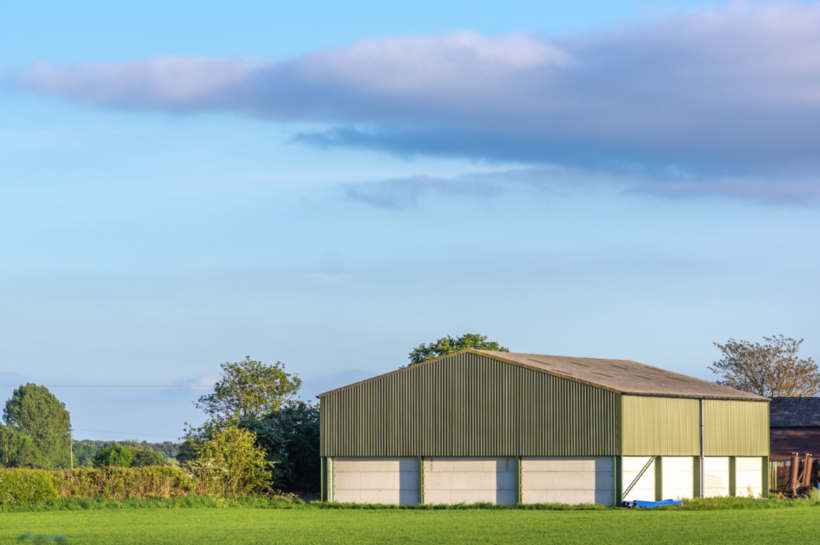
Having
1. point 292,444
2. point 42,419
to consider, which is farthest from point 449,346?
point 42,419

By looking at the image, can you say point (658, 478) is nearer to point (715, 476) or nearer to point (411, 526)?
point (715, 476)

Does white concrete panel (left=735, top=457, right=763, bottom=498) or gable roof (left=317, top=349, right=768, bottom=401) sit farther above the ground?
gable roof (left=317, top=349, right=768, bottom=401)

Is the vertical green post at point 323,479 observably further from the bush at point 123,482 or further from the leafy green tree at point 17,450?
the leafy green tree at point 17,450

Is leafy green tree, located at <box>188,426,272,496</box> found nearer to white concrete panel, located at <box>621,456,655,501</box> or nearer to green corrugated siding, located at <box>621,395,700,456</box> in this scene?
white concrete panel, located at <box>621,456,655,501</box>

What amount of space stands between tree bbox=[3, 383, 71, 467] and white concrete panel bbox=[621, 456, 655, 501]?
127743 mm

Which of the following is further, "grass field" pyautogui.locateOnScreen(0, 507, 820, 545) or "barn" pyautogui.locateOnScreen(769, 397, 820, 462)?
"barn" pyautogui.locateOnScreen(769, 397, 820, 462)

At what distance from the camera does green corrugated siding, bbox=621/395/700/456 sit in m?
56.9

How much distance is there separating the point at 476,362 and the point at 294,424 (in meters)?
14.1

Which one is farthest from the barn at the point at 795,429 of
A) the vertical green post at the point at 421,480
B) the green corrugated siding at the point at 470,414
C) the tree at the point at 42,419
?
the tree at the point at 42,419

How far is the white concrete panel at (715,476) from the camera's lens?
6091 centimetres

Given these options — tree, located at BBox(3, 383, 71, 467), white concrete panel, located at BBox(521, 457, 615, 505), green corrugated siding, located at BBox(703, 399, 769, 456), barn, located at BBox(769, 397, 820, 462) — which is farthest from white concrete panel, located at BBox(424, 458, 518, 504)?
tree, located at BBox(3, 383, 71, 467)

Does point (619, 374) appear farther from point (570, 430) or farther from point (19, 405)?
point (19, 405)

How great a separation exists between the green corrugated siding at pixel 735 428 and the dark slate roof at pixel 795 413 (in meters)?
23.2

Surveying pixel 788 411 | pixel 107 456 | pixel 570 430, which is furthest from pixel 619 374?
pixel 107 456
